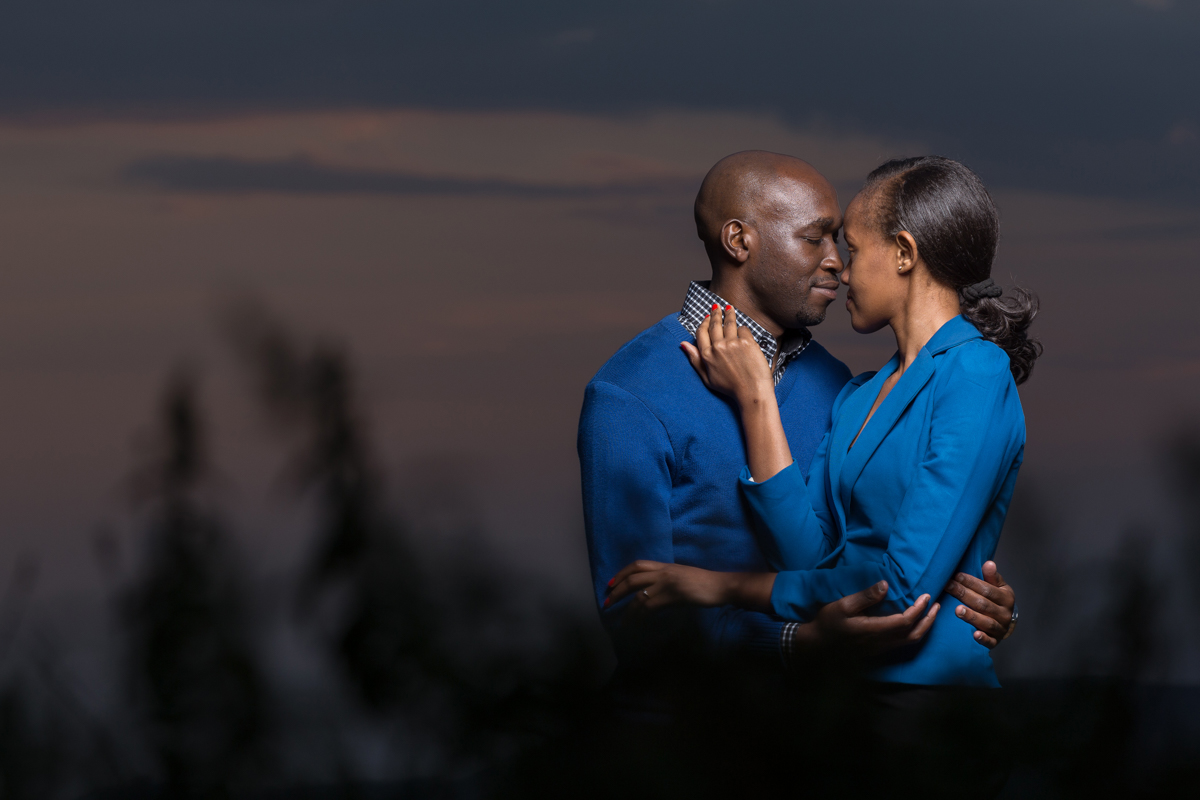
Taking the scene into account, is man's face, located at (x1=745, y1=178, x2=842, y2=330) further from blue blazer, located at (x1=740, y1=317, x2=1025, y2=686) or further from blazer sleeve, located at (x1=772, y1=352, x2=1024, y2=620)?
blazer sleeve, located at (x1=772, y1=352, x2=1024, y2=620)

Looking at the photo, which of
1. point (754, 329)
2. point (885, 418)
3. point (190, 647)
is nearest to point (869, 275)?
point (885, 418)

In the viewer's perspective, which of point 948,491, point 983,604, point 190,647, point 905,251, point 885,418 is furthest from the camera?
point 905,251

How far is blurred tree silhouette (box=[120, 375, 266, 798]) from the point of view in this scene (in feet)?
2.60

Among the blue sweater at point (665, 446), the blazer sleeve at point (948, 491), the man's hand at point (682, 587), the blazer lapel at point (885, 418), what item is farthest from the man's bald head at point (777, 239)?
the man's hand at point (682, 587)

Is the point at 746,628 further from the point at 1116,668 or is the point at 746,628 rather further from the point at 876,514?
the point at 876,514

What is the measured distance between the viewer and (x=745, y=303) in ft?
11.9

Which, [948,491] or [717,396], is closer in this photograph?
[948,491]

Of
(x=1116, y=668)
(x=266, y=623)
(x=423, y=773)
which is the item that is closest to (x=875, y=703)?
(x=1116, y=668)

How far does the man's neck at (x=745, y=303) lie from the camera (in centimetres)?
363

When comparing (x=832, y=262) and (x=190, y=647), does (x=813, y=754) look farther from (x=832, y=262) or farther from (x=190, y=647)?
(x=832, y=262)

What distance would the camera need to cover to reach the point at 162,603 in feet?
2.59

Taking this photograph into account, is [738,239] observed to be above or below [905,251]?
above

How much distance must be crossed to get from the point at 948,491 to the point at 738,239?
4.46 feet

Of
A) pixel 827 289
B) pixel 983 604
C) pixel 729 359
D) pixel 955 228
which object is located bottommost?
pixel 983 604
